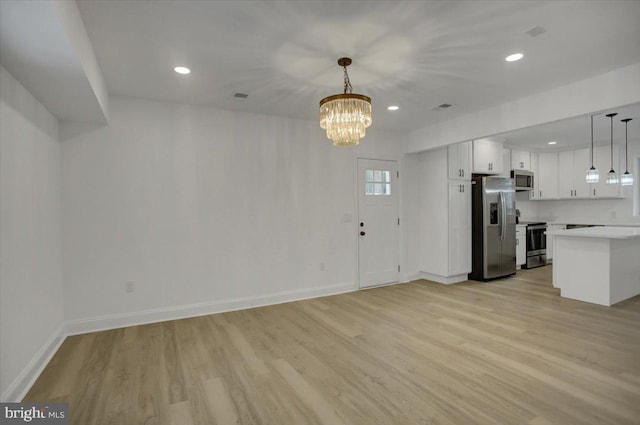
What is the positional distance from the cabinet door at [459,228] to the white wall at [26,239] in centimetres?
533

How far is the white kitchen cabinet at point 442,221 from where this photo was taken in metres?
5.36

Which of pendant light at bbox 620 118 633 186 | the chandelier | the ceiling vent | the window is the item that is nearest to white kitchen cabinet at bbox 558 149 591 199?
pendant light at bbox 620 118 633 186

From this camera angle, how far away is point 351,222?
5031 millimetres

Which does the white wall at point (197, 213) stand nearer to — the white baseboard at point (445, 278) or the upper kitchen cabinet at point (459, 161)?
the white baseboard at point (445, 278)

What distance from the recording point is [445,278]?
17.8ft

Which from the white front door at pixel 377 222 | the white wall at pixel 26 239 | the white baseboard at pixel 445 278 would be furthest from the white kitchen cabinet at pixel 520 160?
the white wall at pixel 26 239

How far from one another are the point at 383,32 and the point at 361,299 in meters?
3.46

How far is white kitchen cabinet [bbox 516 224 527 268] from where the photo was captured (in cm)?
636

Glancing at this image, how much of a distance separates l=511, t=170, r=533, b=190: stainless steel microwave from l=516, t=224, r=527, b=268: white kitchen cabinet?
95cm

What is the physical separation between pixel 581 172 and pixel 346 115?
6.87 m

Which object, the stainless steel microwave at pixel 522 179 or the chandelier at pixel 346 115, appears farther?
the stainless steel microwave at pixel 522 179

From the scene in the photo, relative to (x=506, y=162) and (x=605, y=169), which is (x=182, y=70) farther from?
(x=605, y=169)

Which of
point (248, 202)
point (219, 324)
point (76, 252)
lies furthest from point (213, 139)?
point (219, 324)

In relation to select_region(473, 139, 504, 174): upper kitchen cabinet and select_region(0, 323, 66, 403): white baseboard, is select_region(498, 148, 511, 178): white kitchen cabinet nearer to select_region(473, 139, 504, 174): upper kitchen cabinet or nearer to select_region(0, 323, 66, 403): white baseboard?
select_region(473, 139, 504, 174): upper kitchen cabinet
